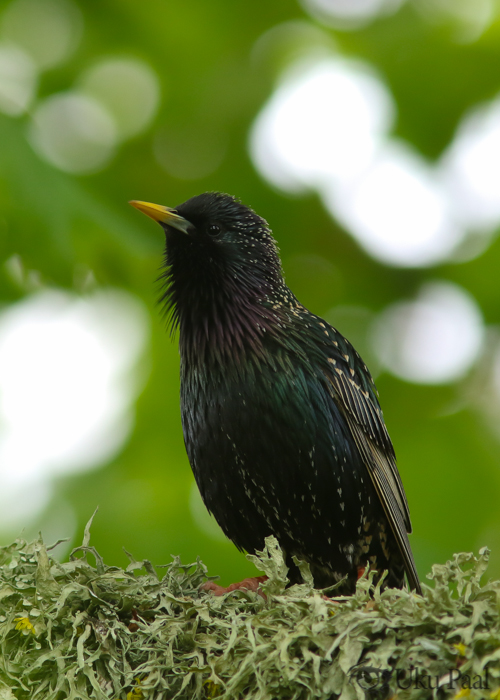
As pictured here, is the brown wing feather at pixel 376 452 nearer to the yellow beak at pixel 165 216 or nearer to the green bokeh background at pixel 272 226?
the yellow beak at pixel 165 216

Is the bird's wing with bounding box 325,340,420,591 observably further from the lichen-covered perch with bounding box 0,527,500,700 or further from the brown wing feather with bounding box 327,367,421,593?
the lichen-covered perch with bounding box 0,527,500,700

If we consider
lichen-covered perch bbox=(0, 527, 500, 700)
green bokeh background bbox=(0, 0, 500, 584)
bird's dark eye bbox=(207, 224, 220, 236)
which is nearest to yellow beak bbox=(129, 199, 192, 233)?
bird's dark eye bbox=(207, 224, 220, 236)

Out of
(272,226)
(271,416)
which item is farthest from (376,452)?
(272,226)

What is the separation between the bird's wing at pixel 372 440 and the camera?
11.7 ft

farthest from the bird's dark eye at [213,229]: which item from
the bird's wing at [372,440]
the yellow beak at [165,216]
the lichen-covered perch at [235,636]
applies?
the lichen-covered perch at [235,636]

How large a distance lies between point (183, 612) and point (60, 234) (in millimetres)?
2441

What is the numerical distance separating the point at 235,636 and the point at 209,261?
2.21 m

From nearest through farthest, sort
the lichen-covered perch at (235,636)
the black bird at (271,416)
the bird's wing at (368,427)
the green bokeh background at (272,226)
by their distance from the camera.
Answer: the lichen-covered perch at (235,636), the black bird at (271,416), the bird's wing at (368,427), the green bokeh background at (272,226)

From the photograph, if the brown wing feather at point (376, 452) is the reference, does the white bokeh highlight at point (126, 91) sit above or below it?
above

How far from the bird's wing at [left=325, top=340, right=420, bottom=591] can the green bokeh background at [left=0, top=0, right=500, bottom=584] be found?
142 cm

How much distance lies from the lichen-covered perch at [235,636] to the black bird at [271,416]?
0.72 meters

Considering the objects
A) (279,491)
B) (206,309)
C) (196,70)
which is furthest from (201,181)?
(279,491)

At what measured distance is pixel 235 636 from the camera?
2.09 metres

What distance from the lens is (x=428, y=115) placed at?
5.77 metres
